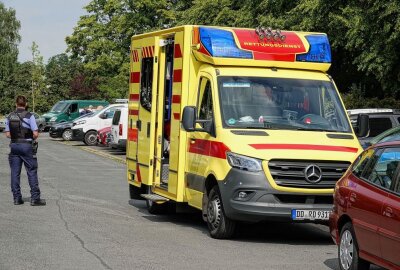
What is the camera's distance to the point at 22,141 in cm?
1509

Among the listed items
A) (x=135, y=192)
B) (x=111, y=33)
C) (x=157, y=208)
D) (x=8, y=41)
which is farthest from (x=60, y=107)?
(x=8, y=41)

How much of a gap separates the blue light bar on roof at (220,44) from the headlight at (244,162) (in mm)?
1711

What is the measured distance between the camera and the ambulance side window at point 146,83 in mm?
14266

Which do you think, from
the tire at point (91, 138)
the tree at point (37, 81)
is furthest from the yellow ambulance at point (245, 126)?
the tree at point (37, 81)

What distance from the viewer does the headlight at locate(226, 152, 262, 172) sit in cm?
1102

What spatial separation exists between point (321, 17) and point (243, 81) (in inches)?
653

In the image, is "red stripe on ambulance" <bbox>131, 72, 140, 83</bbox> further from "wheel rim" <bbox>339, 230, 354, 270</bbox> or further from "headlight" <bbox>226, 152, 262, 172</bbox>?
"wheel rim" <bbox>339, 230, 354, 270</bbox>

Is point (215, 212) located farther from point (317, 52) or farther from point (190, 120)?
point (317, 52)

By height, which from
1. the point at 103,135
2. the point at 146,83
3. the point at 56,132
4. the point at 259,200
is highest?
the point at 146,83

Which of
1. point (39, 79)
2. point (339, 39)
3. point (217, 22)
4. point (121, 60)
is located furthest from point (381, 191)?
point (39, 79)

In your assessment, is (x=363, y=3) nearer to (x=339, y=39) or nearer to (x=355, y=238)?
(x=339, y=39)

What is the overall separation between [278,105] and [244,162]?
1360 mm

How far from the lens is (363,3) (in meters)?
26.6

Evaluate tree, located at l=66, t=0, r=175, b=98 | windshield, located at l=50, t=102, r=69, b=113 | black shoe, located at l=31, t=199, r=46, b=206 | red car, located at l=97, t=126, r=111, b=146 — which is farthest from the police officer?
tree, located at l=66, t=0, r=175, b=98
